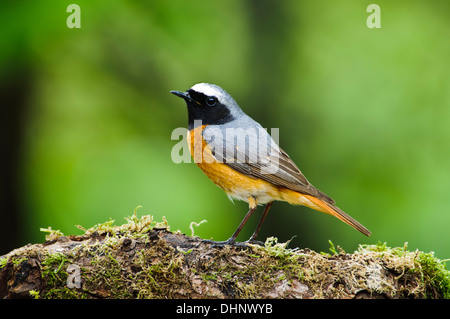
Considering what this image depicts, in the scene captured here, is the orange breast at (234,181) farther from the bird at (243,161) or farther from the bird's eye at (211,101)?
the bird's eye at (211,101)

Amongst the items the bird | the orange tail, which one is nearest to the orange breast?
the bird

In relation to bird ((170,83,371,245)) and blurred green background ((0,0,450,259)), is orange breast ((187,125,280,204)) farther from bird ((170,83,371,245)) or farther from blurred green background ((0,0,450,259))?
blurred green background ((0,0,450,259))

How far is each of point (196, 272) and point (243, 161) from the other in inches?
73.6

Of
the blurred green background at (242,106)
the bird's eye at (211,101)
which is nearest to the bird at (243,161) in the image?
the bird's eye at (211,101)

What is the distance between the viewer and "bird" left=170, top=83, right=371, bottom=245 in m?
5.28

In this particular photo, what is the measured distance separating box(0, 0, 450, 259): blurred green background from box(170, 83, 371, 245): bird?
9.49ft

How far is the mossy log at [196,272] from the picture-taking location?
3.61 metres

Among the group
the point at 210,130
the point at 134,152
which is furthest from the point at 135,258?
the point at 134,152

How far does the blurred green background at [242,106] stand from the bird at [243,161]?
2.89 meters

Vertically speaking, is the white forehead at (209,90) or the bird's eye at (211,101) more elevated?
the white forehead at (209,90)

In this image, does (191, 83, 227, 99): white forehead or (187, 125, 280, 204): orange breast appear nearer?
(187, 125, 280, 204): orange breast

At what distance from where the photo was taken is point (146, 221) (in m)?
4.37

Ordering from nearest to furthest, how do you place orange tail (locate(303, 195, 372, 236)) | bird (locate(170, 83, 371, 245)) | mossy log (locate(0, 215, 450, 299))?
1. mossy log (locate(0, 215, 450, 299))
2. orange tail (locate(303, 195, 372, 236))
3. bird (locate(170, 83, 371, 245))

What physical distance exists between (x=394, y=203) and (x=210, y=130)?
14.9 ft
